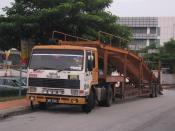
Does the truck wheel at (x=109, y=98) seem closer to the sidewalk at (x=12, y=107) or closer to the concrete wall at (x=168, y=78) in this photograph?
the sidewalk at (x=12, y=107)

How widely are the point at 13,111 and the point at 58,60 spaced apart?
2.71 m

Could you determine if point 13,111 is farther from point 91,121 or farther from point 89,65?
point 89,65

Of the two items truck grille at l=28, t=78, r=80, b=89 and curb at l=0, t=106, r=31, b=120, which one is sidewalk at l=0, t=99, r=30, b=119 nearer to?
curb at l=0, t=106, r=31, b=120

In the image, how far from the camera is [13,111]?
722 inches

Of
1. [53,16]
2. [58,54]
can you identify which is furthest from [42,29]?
[58,54]

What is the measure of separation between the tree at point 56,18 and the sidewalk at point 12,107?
5.57 m

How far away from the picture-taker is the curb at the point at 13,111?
17.4m

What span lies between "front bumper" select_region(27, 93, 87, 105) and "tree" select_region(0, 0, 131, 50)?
7.18m

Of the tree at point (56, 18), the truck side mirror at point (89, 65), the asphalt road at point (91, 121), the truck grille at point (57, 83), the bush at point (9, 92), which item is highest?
the tree at point (56, 18)

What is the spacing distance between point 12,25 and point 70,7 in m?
3.26

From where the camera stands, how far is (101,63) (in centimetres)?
2328

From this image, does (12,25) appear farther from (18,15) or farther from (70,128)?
(70,128)

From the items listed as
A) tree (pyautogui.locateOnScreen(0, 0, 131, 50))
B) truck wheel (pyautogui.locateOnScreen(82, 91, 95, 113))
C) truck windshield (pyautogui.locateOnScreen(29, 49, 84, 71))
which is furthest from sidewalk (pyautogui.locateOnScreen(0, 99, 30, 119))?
tree (pyautogui.locateOnScreen(0, 0, 131, 50))

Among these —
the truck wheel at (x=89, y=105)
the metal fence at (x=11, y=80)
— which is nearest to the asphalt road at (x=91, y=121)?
the truck wheel at (x=89, y=105)
